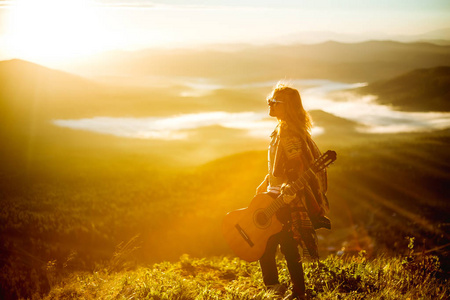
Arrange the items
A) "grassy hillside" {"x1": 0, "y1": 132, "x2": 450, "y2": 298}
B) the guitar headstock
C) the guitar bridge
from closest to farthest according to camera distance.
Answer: the guitar headstock
the guitar bridge
"grassy hillside" {"x1": 0, "y1": 132, "x2": 450, "y2": 298}

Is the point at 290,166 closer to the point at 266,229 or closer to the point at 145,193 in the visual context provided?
the point at 266,229

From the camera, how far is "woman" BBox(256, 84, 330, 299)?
4.34 m

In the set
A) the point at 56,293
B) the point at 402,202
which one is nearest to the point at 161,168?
the point at 402,202

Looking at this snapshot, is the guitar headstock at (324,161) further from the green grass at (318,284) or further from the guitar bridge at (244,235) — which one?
the green grass at (318,284)

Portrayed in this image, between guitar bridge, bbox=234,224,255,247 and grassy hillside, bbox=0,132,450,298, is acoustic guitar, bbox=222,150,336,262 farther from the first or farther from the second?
grassy hillside, bbox=0,132,450,298

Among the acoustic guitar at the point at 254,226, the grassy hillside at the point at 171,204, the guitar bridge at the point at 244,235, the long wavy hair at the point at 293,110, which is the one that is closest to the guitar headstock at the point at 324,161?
the acoustic guitar at the point at 254,226

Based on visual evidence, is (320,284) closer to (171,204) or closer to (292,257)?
(292,257)

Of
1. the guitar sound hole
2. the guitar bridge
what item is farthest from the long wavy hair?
the guitar bridge

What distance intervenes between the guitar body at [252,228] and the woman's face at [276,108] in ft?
3.21

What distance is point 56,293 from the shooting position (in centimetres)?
522

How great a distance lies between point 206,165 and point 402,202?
78.0 ft

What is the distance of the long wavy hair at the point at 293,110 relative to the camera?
4367 millimetres

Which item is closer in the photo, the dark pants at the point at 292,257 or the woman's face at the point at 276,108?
the woman's face at the point at 276,108

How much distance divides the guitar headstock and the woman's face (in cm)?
66
